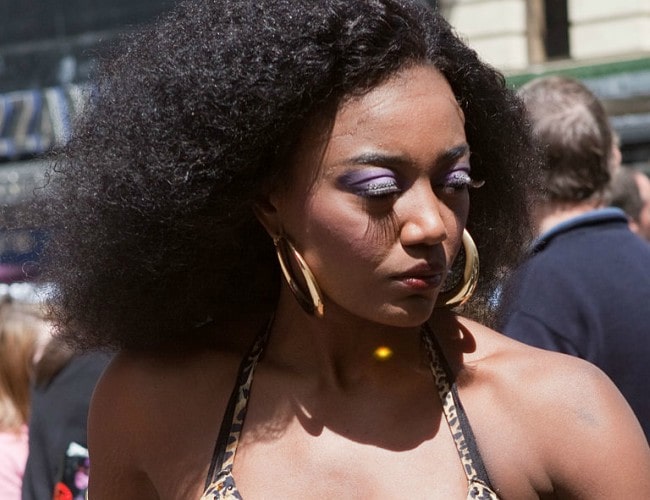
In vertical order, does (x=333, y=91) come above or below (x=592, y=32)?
above

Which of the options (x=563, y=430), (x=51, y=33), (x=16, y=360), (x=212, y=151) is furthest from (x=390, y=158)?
(x=51, y=33)

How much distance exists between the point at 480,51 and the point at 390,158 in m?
9.68

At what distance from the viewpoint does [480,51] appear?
1146 centimetres

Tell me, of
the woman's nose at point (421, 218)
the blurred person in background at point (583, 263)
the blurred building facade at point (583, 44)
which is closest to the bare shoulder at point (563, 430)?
the woman's nose at point (421, 218)

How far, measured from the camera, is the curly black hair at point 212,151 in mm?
2092

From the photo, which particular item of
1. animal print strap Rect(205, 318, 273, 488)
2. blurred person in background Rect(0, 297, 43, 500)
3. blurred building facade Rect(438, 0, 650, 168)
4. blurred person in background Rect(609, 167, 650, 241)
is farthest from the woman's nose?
blurred building facade Rect(438, 0, 650, 168)

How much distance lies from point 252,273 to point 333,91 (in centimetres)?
50

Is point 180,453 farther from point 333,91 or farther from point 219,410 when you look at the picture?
point 333,91

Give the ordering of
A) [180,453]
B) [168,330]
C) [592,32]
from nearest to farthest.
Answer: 1. [180,453]
2. [168,330]
3. [592,32]

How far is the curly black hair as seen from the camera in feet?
6.86

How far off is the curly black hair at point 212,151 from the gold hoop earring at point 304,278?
106 millimetres

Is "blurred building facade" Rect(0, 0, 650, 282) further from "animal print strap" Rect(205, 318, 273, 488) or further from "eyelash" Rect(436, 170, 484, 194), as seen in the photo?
"eyelash" Rect(436, 170, 484, 194)

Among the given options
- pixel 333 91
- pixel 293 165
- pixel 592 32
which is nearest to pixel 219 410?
pixel 293 165

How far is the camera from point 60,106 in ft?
43.7
